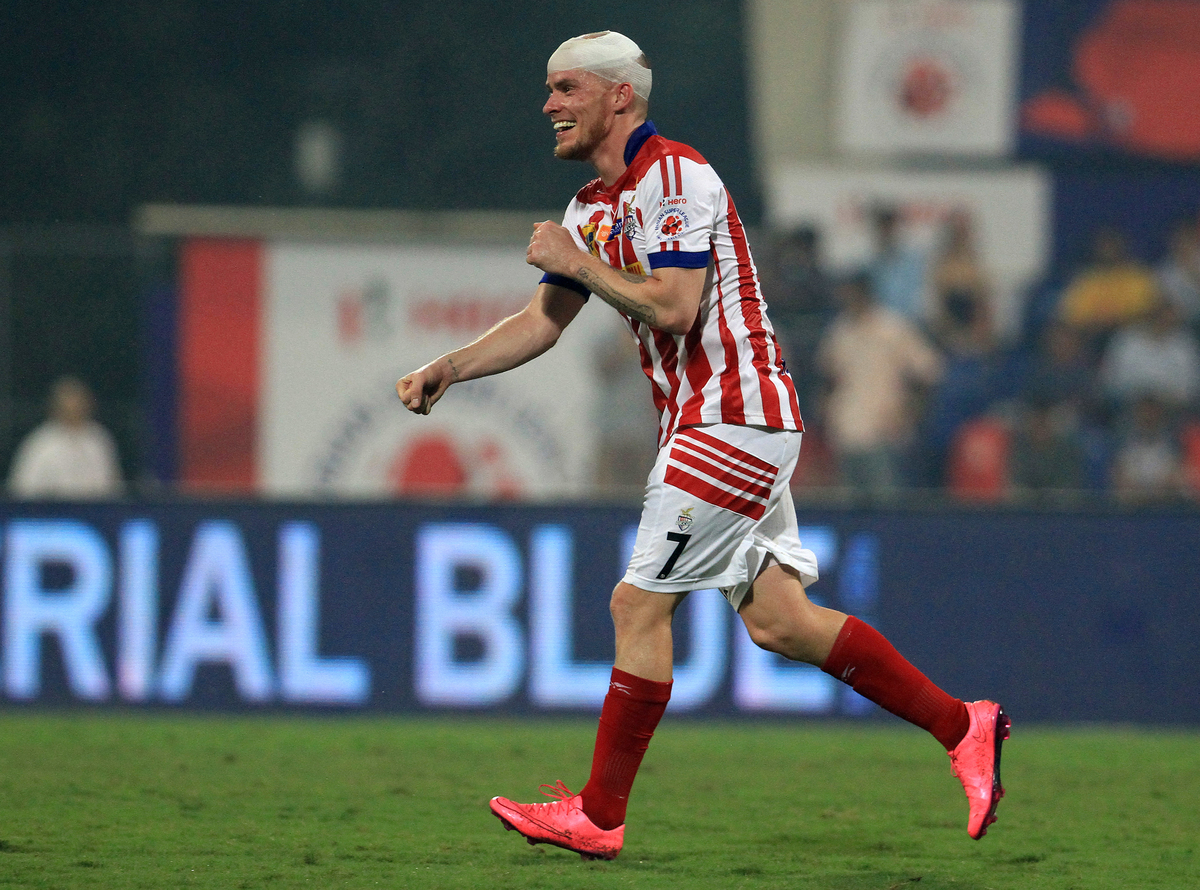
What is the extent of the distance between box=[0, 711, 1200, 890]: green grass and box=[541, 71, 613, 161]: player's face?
186 centimetres

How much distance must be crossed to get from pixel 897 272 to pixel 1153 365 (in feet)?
6.05

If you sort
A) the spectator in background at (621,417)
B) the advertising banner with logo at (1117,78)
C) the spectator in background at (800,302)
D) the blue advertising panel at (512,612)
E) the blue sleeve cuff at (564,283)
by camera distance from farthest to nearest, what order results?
the advertising banner with logo at (1117,78), the spectator in background at (800,302), the spectator in background at (621,417), the blue advertising panel at (512,612), the blue sleeve cuff at (564,283)

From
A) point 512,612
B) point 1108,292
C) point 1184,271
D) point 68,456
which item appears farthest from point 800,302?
point 68,456

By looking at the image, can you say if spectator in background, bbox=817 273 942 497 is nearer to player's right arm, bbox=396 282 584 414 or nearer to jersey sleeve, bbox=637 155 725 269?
player's right arm, bbox=396 282 584 414

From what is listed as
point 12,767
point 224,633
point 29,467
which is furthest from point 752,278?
point 29,467

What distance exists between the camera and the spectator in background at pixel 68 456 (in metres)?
10.5

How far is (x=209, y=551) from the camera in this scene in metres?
7.78

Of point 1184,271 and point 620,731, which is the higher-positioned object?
point 1184,271

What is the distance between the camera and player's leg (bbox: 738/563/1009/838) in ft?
14.3

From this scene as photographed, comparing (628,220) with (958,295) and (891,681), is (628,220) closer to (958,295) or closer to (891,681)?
(891,681)

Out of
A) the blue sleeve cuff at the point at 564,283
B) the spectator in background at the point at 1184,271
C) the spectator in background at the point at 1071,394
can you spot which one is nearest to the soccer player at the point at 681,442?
the blue sleeve cuff at the point at 564,283

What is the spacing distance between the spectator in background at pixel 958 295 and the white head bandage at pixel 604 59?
287 inches

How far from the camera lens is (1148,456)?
10875 millimetres

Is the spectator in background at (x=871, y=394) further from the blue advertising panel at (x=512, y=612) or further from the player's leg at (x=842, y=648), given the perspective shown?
the player's leg at (x=842, y=648)
